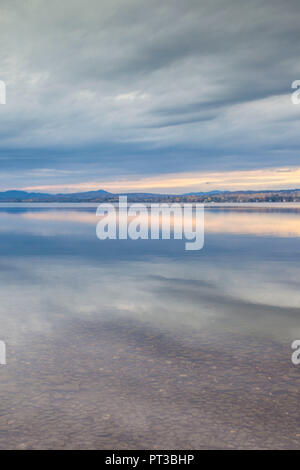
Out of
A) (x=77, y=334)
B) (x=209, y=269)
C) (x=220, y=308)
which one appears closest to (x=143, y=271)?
(x=209, y=269)

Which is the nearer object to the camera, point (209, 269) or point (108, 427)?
point (108, 427)

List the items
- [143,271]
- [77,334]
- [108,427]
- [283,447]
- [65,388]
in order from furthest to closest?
[143,271]
[77,334]
[65,388]
[108,427]
[283,447]

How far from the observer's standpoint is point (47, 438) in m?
6.57

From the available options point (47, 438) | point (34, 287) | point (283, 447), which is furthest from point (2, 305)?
point (283, 447)

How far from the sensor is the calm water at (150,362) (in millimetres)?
6773

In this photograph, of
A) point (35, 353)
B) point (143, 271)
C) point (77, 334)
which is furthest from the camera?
point (143, 271)

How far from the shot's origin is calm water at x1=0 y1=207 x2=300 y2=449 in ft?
22.2

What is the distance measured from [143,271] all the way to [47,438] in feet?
53.4

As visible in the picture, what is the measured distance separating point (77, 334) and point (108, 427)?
192 inches

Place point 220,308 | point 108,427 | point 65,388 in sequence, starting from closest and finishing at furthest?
1. point 108,427
2. point 65,388
3. point 220,308

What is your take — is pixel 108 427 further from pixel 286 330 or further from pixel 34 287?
pixel 34 287

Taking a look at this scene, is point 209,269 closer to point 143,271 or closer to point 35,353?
point 143,271

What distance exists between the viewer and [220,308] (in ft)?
47.1

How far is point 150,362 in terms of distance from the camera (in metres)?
9.51
